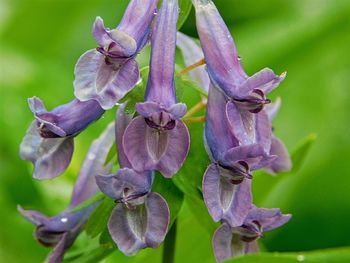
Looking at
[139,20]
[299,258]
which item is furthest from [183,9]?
[299,258]

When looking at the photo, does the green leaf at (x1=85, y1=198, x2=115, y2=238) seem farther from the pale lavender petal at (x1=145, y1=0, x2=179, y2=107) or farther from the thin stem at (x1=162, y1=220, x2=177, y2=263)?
the pale lavender petal at (x1=145, y1=0, x2=179, y2=107)

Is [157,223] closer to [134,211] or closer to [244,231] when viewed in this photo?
[134,211]

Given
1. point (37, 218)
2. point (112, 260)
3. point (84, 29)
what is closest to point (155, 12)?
point (37, 218)

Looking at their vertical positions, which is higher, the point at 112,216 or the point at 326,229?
the point at 112,216

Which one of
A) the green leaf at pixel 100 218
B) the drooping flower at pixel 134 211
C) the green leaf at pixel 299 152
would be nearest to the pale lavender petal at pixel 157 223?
the drooping flower at pixel 134 211

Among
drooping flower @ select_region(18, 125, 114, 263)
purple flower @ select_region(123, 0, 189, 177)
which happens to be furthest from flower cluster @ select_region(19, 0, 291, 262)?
drooping flower @ select_region(18, 125, 114, 263)

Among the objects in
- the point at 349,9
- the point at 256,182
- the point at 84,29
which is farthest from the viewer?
the point at 84,29

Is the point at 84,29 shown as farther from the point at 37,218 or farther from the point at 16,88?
the point at 37,218
